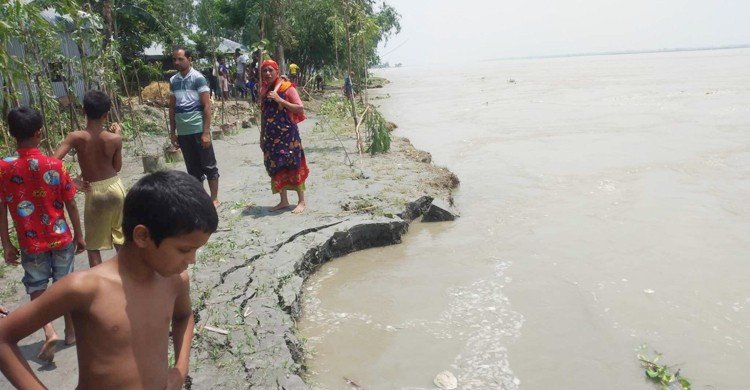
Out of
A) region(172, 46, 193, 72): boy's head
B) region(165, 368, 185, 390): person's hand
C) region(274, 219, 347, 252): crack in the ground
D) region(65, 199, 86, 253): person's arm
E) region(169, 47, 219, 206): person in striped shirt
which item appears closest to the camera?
region(165, 368, 185, 390): person's hand

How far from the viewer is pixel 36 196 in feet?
9.49

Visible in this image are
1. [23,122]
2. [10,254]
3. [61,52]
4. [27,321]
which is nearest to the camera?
[27,321]

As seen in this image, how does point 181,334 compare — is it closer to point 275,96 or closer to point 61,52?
point 275,96

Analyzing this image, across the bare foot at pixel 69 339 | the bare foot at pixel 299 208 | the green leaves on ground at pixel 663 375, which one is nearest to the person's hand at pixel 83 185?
the bare foot at pixel 69 339

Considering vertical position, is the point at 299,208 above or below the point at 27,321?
below

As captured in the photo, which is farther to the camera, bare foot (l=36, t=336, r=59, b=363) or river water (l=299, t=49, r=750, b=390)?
river water (l=299, t=49, r=750, b=390)

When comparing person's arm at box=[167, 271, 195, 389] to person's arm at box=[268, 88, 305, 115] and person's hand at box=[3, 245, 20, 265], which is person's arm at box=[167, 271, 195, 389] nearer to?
person's hand at box=[3, 245, 20, 265]

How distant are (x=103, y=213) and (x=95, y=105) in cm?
65

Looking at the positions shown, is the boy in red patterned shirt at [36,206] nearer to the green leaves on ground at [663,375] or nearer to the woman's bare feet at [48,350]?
the woman's bare feet at [48,350]

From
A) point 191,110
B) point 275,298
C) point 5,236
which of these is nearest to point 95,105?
point 5,236

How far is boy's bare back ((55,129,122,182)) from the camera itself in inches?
131

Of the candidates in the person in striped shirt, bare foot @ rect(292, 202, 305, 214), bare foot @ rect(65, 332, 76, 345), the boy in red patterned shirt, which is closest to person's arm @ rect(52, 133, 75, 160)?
the boy in red patterned shirt

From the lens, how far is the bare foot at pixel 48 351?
304 centimetres

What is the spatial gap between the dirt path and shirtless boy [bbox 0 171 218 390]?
53.5 inches
